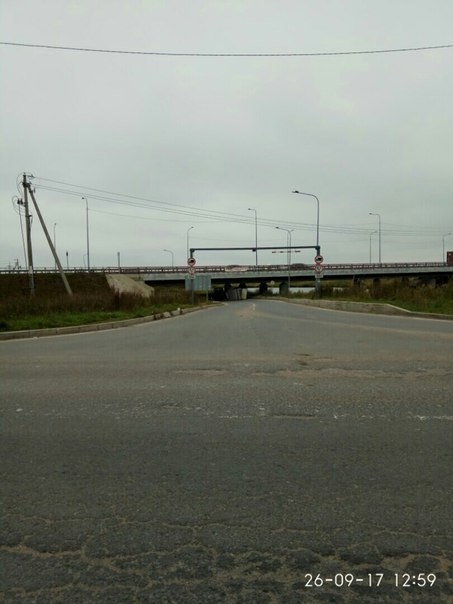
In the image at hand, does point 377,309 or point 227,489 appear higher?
point 377,309

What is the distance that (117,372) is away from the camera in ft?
24.4

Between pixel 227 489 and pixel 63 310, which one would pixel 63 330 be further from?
pixel 227 489

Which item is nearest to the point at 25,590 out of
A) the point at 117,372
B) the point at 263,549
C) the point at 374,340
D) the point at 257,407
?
the point at 263,549

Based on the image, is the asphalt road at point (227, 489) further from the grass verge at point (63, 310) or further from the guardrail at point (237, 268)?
the guardrail at point (237, 268)

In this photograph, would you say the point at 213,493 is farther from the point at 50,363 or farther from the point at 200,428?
the point at 50,363

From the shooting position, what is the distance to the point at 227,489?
318cm

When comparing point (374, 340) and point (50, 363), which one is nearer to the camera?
point (50, 363)

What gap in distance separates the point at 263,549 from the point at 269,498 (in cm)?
55

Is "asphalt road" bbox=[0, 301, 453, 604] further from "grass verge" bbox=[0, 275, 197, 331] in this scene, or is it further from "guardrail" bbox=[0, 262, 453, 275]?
"guardrail" bbox=[0, 262, 453, 275]
